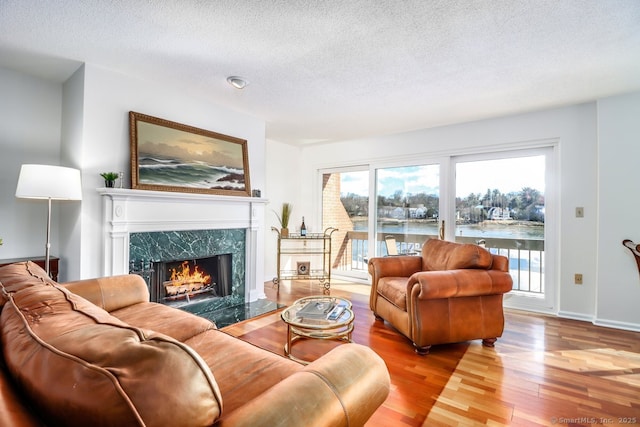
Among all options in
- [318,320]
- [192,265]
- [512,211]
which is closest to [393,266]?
[318,320]

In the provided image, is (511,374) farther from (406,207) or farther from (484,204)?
(406,207)

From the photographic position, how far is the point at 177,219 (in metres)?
2.97

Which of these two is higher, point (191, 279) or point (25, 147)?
point (25, 147)

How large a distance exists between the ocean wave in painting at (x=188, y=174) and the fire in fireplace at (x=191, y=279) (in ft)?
2.64

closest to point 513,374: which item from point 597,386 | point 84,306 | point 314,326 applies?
point 597,386

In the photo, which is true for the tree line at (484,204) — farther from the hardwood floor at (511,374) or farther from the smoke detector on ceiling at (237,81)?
the smoke detector on ceiling at (237,81)

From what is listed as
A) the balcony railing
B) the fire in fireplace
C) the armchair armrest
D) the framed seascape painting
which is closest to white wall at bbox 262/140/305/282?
the framed seascape painting

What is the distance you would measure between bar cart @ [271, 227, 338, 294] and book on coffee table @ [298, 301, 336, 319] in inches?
81.9

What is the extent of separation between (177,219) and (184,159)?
62 cm

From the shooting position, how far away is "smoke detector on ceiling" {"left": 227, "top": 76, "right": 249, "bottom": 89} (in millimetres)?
2693

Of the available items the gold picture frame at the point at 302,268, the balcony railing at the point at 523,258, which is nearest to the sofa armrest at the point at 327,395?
the balcony railing at the point at 523,258

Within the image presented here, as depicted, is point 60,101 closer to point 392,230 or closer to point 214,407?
point 214,407

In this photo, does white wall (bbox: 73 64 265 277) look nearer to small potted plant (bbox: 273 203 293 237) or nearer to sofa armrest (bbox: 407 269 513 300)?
small potted plant (bbox: 273 203 293 237)

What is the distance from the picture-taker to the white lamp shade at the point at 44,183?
2109 millimetres
